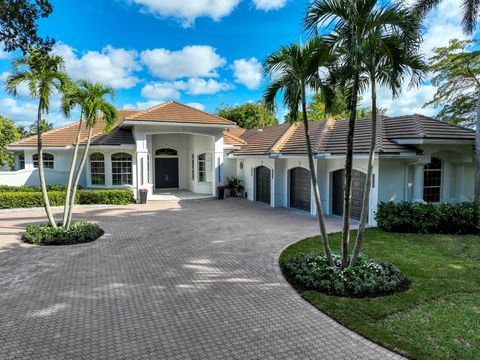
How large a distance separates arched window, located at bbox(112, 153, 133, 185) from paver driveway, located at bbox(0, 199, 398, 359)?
36.2ft

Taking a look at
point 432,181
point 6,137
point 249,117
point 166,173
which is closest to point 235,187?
point 166,173

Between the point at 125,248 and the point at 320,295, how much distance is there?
6534 mm

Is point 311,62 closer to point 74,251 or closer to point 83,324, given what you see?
point 83,324

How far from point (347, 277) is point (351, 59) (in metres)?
4.54

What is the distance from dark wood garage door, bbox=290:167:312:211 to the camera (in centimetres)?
1783

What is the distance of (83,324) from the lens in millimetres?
5812

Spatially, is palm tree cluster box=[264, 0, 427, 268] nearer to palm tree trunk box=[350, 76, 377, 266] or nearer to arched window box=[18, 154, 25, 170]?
palm tree trunk box=[350, 76, 377, 266]

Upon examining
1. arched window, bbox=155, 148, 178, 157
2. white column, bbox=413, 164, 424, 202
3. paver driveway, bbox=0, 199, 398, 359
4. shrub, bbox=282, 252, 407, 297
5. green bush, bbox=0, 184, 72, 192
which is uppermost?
arched window, bbox=155, 148, 178, 157

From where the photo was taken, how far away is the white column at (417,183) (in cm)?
1451

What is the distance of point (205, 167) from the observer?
80.6ft

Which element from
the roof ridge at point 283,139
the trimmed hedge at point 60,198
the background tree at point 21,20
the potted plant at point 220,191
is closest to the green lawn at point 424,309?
the background tree at point 21,20

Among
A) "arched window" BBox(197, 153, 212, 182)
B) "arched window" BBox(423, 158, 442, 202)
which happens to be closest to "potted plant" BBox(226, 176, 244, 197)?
"arched window" BBox(197, 153, 212, 182)

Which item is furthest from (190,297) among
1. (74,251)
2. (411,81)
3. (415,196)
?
(415,196)

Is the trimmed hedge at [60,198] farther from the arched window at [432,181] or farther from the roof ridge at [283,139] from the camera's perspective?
the arched window at [432,181]
